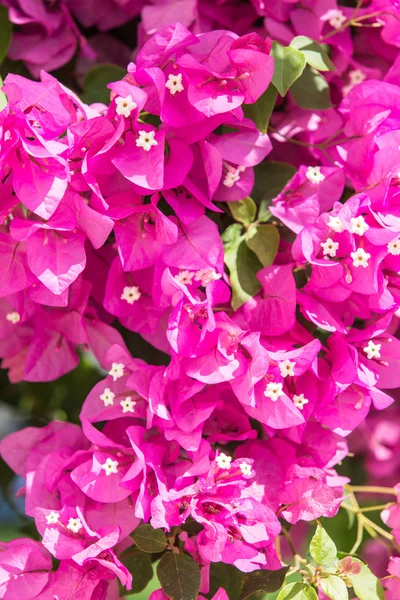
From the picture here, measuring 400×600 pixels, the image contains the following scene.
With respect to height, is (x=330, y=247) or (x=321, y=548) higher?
(x=330, y=247)

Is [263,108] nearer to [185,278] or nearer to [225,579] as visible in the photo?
[185,278]

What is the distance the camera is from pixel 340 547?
97cm

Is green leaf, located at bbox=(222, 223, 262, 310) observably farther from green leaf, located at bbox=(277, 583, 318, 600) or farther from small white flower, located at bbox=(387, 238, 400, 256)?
green leaf, located at bbox=(277, 583, 318, 600)

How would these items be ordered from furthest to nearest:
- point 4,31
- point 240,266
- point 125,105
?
point 4,31, point 240,266, point 125,105

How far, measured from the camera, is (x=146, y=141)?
0.66 m

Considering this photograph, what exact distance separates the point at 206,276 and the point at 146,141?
0.43ft

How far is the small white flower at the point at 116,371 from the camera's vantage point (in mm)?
730

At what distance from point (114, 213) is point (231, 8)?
313 millimetres

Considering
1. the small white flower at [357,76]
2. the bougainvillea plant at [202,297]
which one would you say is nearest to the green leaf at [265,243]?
the bougainvillea plant at [202,297]

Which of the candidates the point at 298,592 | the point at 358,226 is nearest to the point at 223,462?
the point at 298,592

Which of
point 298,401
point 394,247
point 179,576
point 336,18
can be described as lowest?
point 179,576

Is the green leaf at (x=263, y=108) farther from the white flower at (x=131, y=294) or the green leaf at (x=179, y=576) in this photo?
the green leaf at (x=179, y=576)

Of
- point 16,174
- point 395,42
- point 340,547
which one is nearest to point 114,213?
point 16,174

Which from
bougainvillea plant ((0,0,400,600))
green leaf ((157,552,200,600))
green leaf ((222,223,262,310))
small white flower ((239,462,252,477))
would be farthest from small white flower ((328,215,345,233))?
green leaf ((157,552,200,600))
